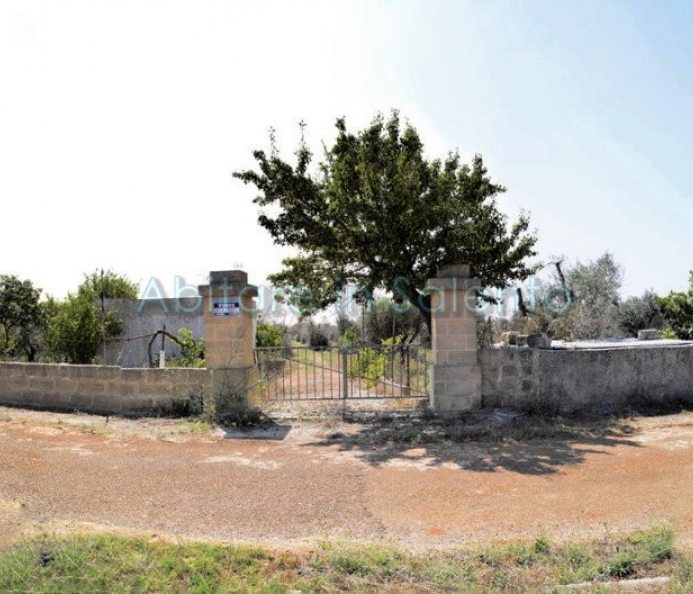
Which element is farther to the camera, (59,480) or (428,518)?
(59,480)

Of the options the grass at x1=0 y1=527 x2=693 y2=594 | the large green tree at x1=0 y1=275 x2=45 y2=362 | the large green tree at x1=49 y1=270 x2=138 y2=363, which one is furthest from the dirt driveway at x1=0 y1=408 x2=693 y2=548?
the large green tree at x1=0 y1=275 x2=45 y2=362

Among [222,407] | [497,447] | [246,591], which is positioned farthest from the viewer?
[222,407]

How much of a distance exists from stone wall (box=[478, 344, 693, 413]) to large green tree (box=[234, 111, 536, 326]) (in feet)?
6.42

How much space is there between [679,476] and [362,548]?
3.88 metres

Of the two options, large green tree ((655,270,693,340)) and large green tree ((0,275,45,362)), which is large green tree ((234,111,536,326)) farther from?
large green tree ((0,275,45,362))

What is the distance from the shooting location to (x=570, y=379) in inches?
370

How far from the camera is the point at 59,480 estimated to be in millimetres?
5809

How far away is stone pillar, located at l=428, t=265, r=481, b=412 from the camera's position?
9.13 m

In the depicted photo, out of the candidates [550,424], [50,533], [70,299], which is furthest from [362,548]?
[70,299]

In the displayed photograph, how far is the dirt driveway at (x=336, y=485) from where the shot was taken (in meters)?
4.57

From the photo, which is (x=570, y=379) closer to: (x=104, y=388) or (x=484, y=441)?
(x=484, y=441)

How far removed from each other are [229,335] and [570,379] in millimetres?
5859

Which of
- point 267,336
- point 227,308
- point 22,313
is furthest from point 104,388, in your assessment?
point 22,313

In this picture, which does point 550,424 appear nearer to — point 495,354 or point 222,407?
point 495,354
